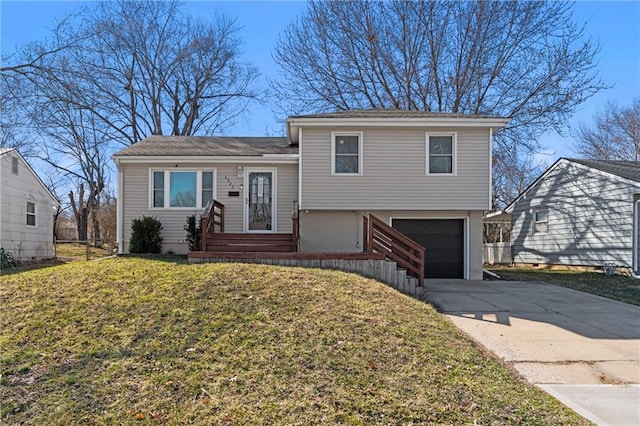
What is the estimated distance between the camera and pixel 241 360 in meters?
4.40

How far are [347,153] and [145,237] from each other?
6036 mm

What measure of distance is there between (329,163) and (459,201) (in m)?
3.64

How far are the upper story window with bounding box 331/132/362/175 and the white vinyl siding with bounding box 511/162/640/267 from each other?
28.8 feet

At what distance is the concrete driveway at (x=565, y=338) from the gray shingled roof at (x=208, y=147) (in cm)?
660

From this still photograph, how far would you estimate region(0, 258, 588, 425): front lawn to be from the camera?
3.61 metres

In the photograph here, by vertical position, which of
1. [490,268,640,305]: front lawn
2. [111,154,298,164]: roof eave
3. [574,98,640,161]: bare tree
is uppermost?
[574,98,640,161]: bare tree

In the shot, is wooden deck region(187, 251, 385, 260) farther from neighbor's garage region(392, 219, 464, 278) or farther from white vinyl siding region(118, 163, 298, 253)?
white vinyl siding region(118, 163, 298, 253)

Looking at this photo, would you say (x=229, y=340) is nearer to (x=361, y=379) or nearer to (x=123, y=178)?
(x=361, y=379)

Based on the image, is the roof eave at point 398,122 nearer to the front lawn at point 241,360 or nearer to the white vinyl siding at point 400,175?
the white vinyl siding at point 400,175

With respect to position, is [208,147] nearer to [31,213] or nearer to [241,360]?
[31,213]

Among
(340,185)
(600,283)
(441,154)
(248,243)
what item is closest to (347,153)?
(340,185)

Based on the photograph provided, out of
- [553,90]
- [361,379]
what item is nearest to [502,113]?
[553,90]

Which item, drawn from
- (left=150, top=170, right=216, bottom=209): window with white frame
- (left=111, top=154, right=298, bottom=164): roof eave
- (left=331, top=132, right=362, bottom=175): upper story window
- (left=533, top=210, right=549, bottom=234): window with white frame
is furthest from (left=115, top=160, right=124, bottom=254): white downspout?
(left=533, top=210, right=549, bottom=234): window with white frame

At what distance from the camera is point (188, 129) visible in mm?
25781
